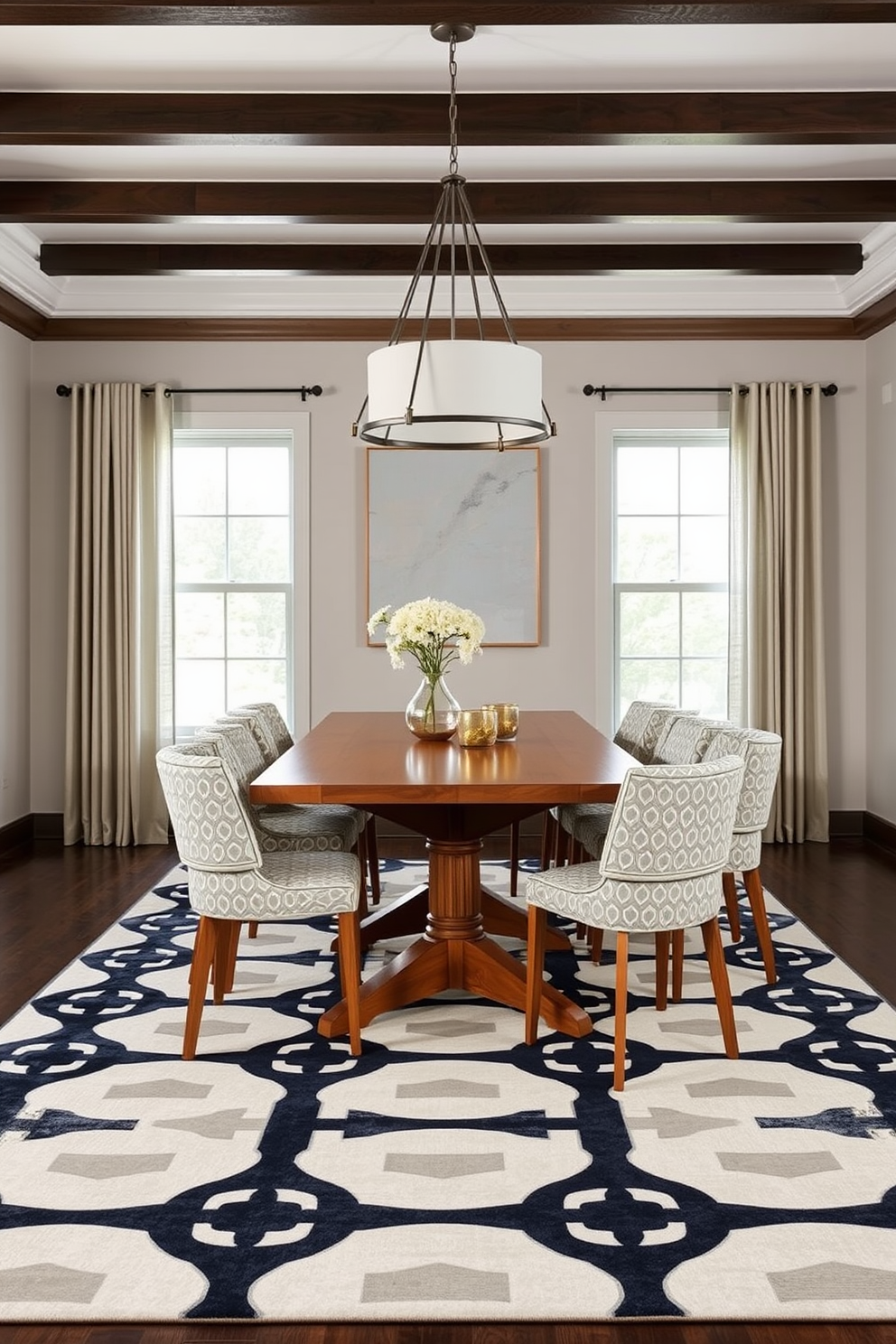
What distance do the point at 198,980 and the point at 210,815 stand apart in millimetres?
457

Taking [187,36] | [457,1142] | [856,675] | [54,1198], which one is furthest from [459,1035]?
[856,675]

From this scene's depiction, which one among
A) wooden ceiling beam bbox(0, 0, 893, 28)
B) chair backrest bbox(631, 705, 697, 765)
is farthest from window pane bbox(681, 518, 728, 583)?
wooden ceiling beam bbox(0, 0, 893, 28)

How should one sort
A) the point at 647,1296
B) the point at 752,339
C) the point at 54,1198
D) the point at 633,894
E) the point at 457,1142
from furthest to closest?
1. the point at 752,339
2. the point at 633,894
3. the point at 457,1142
4. the point at 54,1198
5. the point at 647,1296

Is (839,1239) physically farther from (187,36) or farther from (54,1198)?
(187,36)

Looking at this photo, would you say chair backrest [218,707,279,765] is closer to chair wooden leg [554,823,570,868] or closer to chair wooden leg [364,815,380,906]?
chair wooden leg [364,815,380,906]

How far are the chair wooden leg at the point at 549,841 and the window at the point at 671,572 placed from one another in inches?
63.3

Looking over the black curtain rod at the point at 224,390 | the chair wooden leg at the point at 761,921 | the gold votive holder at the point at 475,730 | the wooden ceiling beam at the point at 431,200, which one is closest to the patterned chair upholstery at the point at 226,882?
the gold votive holder at the point at 475,730

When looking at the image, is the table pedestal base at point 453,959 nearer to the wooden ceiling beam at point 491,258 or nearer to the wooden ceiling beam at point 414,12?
the wooden ceiling beam at point 414,12

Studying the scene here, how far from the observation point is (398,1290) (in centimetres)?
217

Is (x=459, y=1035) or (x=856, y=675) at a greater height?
(x=856, y=675)

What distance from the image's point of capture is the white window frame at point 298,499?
Answer: 6699 mm

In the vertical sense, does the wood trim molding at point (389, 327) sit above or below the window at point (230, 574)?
above

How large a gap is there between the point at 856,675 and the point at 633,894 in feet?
13.5

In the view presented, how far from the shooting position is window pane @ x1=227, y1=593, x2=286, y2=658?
6863 millimetres
